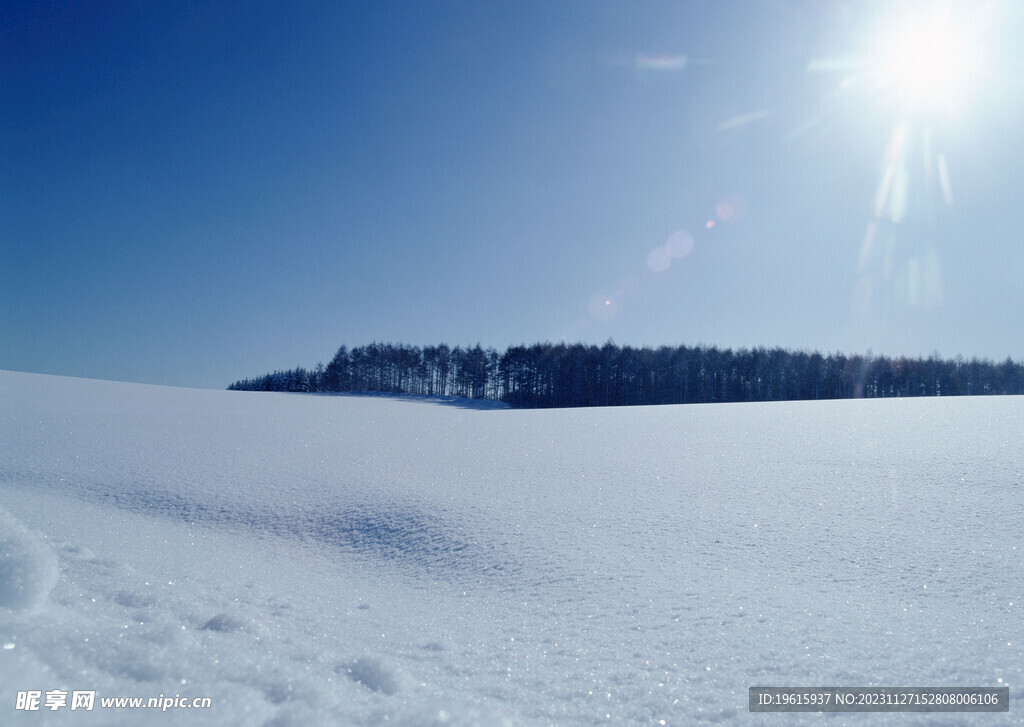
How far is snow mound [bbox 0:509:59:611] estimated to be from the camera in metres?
2.19

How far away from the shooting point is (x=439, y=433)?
10047 mm

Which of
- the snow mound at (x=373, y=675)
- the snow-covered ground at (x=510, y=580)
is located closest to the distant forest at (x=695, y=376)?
the snow-covered ground at (x=510, y=580)

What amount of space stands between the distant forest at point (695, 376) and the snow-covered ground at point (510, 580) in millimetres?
42461

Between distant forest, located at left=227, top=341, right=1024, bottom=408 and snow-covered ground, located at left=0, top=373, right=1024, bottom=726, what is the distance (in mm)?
42461

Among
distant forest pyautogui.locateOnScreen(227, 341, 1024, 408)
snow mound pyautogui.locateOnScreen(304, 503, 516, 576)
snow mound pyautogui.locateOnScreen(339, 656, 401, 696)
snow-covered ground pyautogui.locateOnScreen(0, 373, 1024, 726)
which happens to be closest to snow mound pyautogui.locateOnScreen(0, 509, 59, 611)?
snow-covered ground pyautogui.locateOnScreen(0, 373, 1024, 726)

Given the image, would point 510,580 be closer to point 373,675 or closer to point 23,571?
point 373,675

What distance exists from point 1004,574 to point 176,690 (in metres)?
4.35

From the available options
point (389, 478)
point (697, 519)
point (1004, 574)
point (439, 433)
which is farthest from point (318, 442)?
point (1004, 574)

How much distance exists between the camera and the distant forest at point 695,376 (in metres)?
48.3

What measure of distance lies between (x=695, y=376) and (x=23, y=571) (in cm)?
5285

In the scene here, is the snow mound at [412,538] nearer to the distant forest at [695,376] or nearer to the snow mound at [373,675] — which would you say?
the snow mound at [373,675]

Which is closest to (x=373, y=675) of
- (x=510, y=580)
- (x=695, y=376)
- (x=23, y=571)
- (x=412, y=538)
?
(x=510, y=580)

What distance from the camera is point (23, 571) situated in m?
2.35

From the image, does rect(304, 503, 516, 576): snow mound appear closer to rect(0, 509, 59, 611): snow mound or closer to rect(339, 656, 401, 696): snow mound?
rect(339, 656, 401, 696): snow mound
